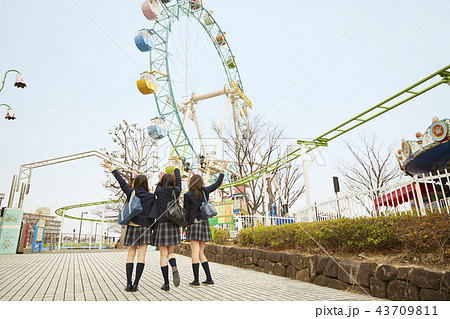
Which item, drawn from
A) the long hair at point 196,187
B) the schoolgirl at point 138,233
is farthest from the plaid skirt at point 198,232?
the schoolgirl at point 138,233

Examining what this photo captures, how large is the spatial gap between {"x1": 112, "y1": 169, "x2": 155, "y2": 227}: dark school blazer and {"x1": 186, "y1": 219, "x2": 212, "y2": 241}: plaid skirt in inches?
23.1

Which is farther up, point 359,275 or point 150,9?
point 150,9

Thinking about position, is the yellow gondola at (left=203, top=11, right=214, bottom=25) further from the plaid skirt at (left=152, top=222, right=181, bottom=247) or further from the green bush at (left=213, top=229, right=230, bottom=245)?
the plaid skirt at (left=152, top=222, right=181, bottom=247)

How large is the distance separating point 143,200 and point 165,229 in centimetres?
48

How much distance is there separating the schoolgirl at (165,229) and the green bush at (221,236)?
5.51 metres

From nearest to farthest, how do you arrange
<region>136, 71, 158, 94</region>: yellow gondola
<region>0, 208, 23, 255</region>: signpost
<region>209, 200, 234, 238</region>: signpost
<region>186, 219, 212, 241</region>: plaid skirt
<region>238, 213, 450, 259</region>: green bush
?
1. <region>238, 213, 450, 259</region>: green bush
2. <region>186, 219, 212, 241</region>: plaid skirt
3. <region>209, 200, 234, 238</region>: signpost
4. <region>0, 208, 23, 255</region>: signpost
5. <region>136, 71, 158, 94</region>: yellow gondola

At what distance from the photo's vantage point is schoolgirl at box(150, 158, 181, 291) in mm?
3518

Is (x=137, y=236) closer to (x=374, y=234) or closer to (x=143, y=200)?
(x=143, y=200)

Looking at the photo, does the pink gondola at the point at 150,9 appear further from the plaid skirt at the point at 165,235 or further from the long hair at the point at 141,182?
the plaid skirt at the point at 165,235

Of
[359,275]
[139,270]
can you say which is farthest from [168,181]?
[359,275]

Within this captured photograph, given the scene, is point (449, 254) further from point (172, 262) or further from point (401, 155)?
point (401, 155)

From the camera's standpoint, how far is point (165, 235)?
356 cm
